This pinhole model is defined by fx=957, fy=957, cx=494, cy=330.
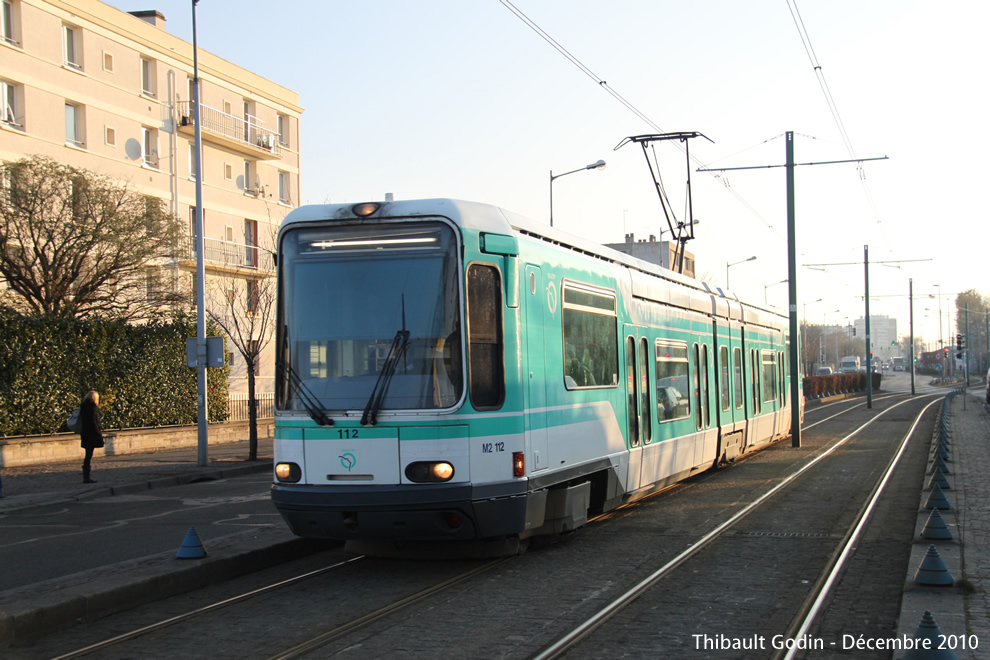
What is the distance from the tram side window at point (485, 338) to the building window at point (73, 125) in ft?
89.4

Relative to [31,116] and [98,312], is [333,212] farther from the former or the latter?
[31,116]

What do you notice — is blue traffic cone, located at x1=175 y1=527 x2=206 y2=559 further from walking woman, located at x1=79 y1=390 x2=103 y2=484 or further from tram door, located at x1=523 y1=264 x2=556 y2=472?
walking woman, located at x1=79 y1=390 x2=103 y2=484

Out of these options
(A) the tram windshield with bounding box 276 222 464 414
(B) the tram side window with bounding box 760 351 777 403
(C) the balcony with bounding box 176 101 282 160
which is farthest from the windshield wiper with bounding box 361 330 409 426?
(C) the balcony with bounding box 176 101 282 160

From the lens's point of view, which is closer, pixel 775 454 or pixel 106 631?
pixel 106 631

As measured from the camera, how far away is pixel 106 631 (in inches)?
269

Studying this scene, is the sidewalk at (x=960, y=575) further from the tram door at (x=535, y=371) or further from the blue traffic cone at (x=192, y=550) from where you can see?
the blue traffic cone at (x=192, y=550)

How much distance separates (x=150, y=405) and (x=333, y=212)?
63.6 ft

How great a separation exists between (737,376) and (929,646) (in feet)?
43.4

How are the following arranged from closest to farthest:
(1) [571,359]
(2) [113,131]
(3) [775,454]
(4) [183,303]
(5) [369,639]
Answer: (5) [369,639] < (1) [571,359] < (3) [775,454] < (4) [183,303] < (2) [113,131]

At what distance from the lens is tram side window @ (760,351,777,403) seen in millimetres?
21109

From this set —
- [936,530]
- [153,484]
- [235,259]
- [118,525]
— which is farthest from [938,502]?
[235,259]

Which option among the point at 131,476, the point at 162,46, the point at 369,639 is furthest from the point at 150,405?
the point at 369,639

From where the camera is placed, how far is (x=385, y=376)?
800 cm

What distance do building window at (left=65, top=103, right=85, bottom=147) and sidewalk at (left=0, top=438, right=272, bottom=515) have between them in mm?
12780
